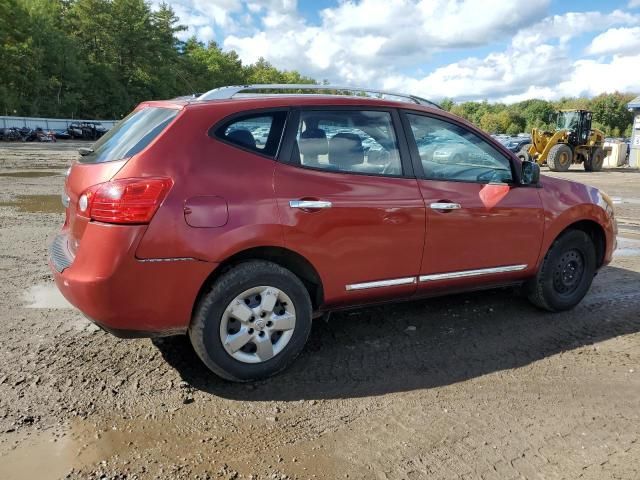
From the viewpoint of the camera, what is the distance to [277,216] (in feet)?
11.0

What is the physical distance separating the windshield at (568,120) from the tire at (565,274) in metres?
22.2

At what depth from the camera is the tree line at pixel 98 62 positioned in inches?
2312

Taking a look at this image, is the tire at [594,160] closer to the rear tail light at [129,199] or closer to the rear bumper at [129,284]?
the rear bumper at [129,284]

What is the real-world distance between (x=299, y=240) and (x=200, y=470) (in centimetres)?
145

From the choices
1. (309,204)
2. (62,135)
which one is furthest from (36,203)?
(62,135)

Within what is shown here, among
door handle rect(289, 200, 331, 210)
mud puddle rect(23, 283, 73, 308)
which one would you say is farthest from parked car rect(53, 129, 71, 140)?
door handle rect(289, 200, 331, 210)

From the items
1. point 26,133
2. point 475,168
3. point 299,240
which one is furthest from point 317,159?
point 26,133

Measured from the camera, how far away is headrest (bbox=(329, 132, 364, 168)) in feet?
12.1

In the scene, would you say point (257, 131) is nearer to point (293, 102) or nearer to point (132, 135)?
point (293, 102)

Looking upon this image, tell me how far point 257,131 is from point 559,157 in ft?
75.8

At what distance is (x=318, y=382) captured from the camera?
3.55 metres

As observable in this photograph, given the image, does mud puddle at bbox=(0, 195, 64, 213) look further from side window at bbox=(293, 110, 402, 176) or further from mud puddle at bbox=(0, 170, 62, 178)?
side window at bbox=(293, 110, 402, 176)

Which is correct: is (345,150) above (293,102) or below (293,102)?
below

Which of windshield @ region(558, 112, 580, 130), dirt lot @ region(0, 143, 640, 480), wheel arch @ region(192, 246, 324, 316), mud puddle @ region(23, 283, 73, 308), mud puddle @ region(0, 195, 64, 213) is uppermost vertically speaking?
windshield @ region(558, 112, 580, 130)
